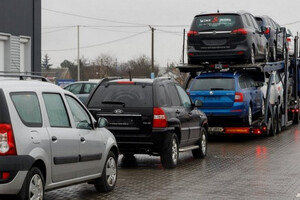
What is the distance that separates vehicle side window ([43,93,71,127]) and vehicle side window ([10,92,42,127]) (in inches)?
11.5

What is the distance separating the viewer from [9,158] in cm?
797

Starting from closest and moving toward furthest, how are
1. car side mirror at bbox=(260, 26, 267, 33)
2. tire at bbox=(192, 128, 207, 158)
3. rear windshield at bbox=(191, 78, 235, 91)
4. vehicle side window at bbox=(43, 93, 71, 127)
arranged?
vehicle side window at bbox=(43, 93, 71, 127), tire at bbox=(192, 128, 207, 158), rear windshield at bbox=(191, 78, 235, 91), car side mirror at bbox=(260, 26, 267, 33)

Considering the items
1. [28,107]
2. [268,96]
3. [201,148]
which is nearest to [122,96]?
[201,148]

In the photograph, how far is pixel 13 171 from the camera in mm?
8000

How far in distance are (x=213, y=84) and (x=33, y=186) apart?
41.0 ft

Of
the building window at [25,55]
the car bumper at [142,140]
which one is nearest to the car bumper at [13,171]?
the car bumper at [142,140]

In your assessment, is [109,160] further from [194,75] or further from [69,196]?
[194,75]

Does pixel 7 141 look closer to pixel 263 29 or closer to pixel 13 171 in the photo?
pixel 13 171

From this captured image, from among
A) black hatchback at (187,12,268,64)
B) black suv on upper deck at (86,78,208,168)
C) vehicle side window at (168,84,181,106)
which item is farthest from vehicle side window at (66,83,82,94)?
black suv on upper deck at (86,78,208,168)

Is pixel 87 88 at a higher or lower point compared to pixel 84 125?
higher

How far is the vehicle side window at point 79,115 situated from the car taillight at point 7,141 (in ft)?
5.98

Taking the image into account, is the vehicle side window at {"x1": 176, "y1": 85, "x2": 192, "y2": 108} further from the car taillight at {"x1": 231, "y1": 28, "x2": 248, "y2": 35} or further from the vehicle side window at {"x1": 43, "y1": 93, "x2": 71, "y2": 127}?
the vehicle side window at {"x1": 43, "y1": 93, "x2": 71, "y2": 127}

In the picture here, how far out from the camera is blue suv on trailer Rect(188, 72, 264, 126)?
1980 centimetres

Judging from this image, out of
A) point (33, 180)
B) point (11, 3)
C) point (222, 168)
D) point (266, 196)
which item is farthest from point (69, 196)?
point (11, 3)
